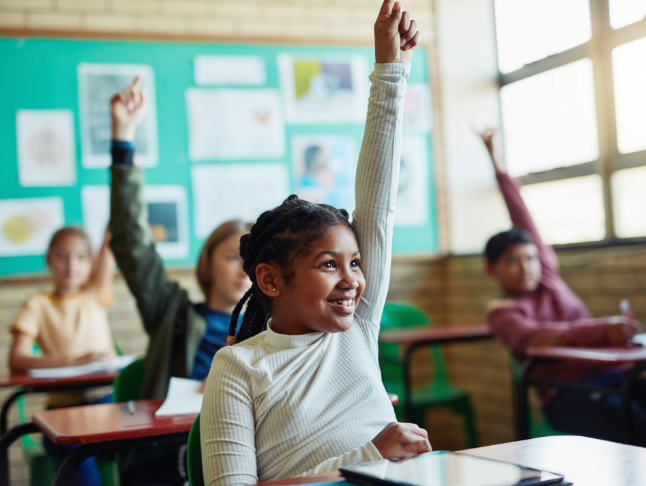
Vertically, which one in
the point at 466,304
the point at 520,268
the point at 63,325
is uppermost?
the point at 520,268

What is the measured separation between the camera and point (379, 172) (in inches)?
51.0

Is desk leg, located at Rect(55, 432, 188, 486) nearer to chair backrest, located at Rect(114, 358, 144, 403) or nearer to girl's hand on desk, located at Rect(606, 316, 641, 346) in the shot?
chair backrest, located at Rect(114, 358, 144, 403)

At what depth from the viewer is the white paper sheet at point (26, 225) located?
3.42 metres

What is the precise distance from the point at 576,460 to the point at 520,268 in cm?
192

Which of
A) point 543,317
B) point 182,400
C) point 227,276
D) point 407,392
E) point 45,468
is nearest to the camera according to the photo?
point 182,400

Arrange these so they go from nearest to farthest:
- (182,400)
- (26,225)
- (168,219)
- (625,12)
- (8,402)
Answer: (182,400) → (8,402) → (625,12) → (26,225) → (168,219)

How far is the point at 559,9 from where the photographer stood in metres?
3.66

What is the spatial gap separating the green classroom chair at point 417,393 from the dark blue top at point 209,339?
54.0 inches

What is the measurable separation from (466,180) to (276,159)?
121cm

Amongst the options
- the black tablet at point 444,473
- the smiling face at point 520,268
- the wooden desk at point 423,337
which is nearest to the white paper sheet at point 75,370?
the wooden desk at point 423,337

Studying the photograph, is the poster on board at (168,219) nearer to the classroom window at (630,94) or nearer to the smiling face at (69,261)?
the smiling face at (69,261)

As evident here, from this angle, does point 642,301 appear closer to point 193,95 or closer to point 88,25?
point 193,95

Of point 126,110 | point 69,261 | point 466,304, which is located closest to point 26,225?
point 69,261

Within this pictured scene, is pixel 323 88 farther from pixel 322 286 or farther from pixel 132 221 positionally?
pixel 322 286
